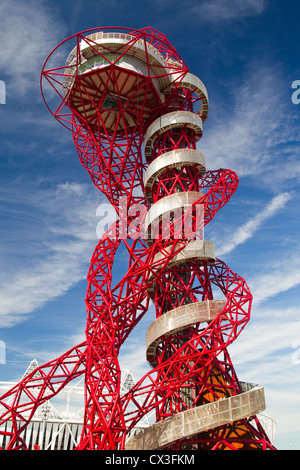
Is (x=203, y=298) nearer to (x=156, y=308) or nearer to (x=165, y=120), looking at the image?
(x=156, y=308)

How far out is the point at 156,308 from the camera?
37.1 meters

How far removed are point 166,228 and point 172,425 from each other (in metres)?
15.4

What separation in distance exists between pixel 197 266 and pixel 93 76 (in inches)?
783

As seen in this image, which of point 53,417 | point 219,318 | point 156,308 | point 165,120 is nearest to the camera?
point 219,318

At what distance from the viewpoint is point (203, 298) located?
35.5 meters

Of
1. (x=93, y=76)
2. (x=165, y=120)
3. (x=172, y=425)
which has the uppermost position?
(x=93, y=76)

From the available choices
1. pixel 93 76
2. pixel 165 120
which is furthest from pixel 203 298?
pixel 93 76

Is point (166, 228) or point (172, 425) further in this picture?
point (166, 228)

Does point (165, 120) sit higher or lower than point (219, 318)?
higher

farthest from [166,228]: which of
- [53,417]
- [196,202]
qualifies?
[53,417]

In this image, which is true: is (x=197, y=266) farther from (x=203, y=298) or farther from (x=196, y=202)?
(x=196, y=202)

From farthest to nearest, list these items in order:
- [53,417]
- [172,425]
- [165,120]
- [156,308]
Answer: [53,417] < [165,120] < [156,308] < [172,425]

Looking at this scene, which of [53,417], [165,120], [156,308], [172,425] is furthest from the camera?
[53,417]

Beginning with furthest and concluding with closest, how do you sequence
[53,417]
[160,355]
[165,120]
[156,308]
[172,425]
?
1. [53,417]
2. [165,120]
3. [156,308]
4. [160,355]
5. [172,425]
